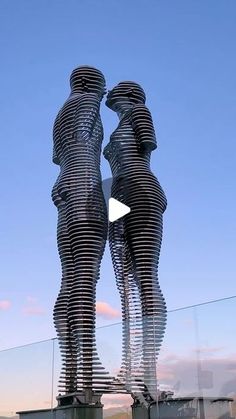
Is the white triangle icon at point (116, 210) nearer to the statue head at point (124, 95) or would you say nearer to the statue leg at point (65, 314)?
the statue leg at point (65, 314)

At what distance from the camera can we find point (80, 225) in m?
15.4

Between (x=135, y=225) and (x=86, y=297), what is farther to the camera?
(x=135, y=225)

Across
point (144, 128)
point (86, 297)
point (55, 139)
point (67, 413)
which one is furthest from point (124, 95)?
point (67, 413)

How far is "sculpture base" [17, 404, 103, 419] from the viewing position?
12.8m

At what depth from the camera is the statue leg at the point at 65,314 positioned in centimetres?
1344

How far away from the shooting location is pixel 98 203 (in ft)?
51.8

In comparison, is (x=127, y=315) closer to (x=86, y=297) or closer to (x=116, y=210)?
(x=86, y=297)

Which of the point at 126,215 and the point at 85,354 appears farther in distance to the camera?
the point at 126,215
